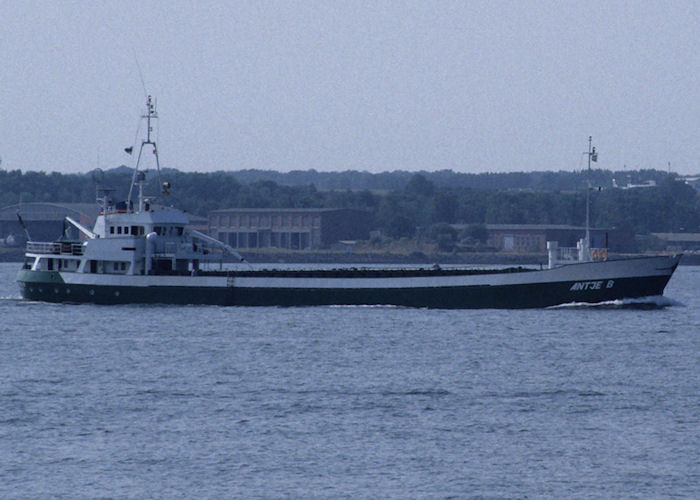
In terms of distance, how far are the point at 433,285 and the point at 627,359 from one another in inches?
933

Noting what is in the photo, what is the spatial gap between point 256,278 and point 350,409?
40962 millimetres

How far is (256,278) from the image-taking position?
8619 cm

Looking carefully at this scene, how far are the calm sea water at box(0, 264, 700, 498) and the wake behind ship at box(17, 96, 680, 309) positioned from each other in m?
4.18

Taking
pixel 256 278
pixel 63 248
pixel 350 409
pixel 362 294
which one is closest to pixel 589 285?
pixel 362 294

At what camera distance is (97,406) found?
4647 centimetres

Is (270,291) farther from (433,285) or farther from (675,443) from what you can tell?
(675,443)

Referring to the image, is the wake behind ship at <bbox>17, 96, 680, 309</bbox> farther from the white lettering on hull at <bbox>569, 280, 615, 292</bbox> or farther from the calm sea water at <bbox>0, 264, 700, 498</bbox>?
the calm sea water at <bbox>0, 264, 700, 498</bbox>

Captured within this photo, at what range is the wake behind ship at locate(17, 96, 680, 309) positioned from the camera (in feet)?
272

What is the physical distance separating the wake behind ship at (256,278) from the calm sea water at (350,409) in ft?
13.7

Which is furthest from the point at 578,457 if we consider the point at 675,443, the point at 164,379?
the point at 164,379

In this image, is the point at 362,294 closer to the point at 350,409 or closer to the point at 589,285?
the point at 589,285

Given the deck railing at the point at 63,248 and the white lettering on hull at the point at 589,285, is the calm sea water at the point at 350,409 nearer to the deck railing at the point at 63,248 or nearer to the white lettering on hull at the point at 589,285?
the white lettering on hull at the point at 589,285

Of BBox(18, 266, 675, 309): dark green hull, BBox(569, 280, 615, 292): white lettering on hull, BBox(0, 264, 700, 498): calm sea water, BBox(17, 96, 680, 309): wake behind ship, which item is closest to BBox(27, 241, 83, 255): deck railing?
BBox(17, 96, 680, 309): wake behind ship

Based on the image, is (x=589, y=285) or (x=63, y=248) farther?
(x=63, y=248)
